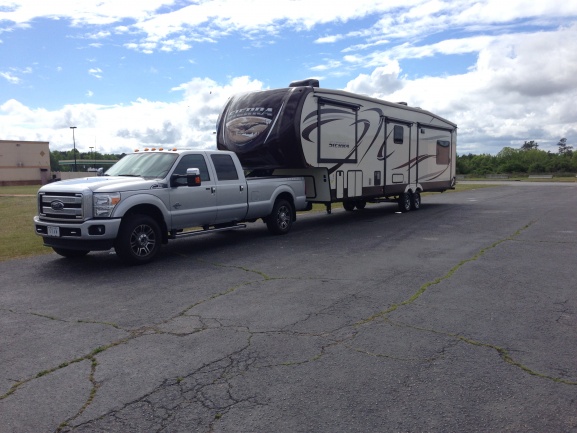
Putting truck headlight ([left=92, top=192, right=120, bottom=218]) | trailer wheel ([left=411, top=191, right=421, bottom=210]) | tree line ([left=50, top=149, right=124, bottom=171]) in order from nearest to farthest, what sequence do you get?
truck headlight ([left=92, top=192, right=120, bottom=218]), trailer wheel ([left=411, top=191, right=421, bottom=210]), tree line ([left=50, top=149, right=124, bottom=171])

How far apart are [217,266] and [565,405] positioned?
6.10 meters

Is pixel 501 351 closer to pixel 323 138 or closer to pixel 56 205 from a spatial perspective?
pixel 56 205

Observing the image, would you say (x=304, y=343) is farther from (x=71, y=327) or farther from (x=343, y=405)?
(x=71, y=327)

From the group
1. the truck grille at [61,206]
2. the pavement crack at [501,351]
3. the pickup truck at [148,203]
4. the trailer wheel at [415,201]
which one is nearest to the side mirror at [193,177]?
the pickup truck at [148,203]

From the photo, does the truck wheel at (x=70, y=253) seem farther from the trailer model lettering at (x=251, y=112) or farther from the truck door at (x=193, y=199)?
the trailer model lettering at (x=251, y=112)

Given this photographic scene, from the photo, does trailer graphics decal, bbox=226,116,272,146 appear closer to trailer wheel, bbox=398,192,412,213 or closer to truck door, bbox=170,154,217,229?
truck door, bbox=170,154,217,229

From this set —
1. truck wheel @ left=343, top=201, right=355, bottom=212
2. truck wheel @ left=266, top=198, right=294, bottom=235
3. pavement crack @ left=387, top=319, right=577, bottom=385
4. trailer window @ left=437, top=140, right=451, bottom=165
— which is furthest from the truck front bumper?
trailer window @ left=437, top=140, right=451, bottom=165

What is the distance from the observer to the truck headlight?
855 cm

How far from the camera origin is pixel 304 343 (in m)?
5.17

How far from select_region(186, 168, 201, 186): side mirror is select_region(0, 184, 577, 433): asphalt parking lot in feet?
4.63

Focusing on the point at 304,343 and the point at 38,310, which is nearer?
the point at 304,343

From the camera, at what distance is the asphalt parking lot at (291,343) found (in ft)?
12.3

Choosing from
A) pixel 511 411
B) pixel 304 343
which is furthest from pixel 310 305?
pixel 511 411

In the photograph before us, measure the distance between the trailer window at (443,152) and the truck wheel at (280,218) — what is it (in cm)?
998
